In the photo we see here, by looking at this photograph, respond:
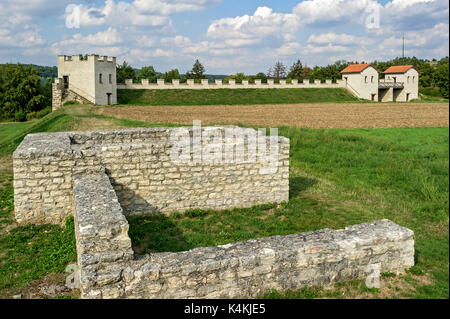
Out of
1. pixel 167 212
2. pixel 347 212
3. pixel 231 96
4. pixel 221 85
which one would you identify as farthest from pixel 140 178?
pixel 221 85

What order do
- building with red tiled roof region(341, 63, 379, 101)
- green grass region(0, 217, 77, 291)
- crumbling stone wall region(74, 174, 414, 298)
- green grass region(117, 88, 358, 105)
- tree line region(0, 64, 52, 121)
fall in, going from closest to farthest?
crumbling stone wall region(74, 174, 414, 298) → green grass region(0, 217, 77, 291) → tree line region(0, 64, 52, 121) → green grass region(117, 88, 358, 105) → building with red tiled roof region(341, 63, 379, 101)

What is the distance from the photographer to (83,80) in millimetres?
44375

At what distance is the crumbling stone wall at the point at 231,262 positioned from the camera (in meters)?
4.98

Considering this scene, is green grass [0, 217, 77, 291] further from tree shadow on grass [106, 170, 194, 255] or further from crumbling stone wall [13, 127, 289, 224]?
tree shadow on grass [106, 170, 194, 255]

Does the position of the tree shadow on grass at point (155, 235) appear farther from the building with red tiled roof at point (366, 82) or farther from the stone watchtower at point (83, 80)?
the building with red tiled roof at point (366, 82)

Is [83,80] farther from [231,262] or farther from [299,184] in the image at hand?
[231,262]

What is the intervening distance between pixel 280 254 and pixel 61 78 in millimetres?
44398

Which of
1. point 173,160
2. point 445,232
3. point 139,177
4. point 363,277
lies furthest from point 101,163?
point 445,232

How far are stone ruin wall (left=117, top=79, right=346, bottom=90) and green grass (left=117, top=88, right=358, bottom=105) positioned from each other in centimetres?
152

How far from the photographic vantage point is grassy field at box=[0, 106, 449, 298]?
6.09 meters

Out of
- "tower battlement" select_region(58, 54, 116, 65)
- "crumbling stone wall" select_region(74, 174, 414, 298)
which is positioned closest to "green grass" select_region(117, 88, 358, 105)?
"tower battlement" select_region(58, 54, 116, 65)

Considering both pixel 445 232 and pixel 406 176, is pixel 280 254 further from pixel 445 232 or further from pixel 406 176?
pixel 406 176

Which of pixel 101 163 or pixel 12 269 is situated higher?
pixel 101 163

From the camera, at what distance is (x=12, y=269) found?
21.6 feet
